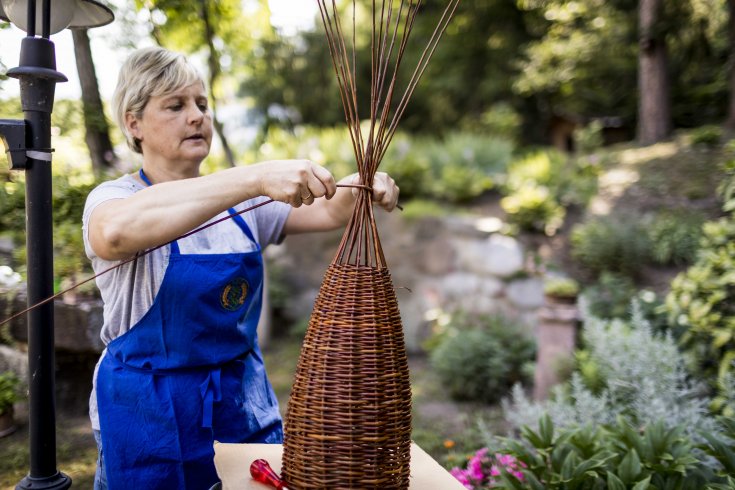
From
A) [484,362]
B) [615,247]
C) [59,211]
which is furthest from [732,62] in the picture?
[59,211]

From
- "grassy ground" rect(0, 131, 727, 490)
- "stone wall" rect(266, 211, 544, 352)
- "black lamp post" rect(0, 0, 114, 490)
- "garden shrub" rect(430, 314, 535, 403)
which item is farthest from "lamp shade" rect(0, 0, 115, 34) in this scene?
"stone wall" rect(266, 211, 544, 352)

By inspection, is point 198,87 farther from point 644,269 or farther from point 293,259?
point 293,259

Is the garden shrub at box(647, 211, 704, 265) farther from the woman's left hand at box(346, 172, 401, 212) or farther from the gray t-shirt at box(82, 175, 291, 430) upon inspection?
the gray t-shirt at box(82, 175, 291, 430)

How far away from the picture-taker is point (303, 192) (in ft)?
4.33

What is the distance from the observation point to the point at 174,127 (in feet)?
5.53

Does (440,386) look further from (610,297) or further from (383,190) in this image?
(383,190)

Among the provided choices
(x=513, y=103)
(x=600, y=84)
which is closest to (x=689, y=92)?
(x=600, y=84)

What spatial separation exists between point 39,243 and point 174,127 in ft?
1.62

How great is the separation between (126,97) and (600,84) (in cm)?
1380

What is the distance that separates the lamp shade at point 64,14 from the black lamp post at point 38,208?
43 mm

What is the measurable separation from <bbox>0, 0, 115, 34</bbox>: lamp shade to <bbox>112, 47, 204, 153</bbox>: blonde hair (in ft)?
0.94

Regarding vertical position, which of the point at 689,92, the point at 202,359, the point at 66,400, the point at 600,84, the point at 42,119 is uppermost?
the point at 600,84

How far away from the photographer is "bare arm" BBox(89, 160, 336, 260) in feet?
4.26

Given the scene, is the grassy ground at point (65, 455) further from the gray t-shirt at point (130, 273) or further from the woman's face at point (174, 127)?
the woman's face at point (174, 127)
